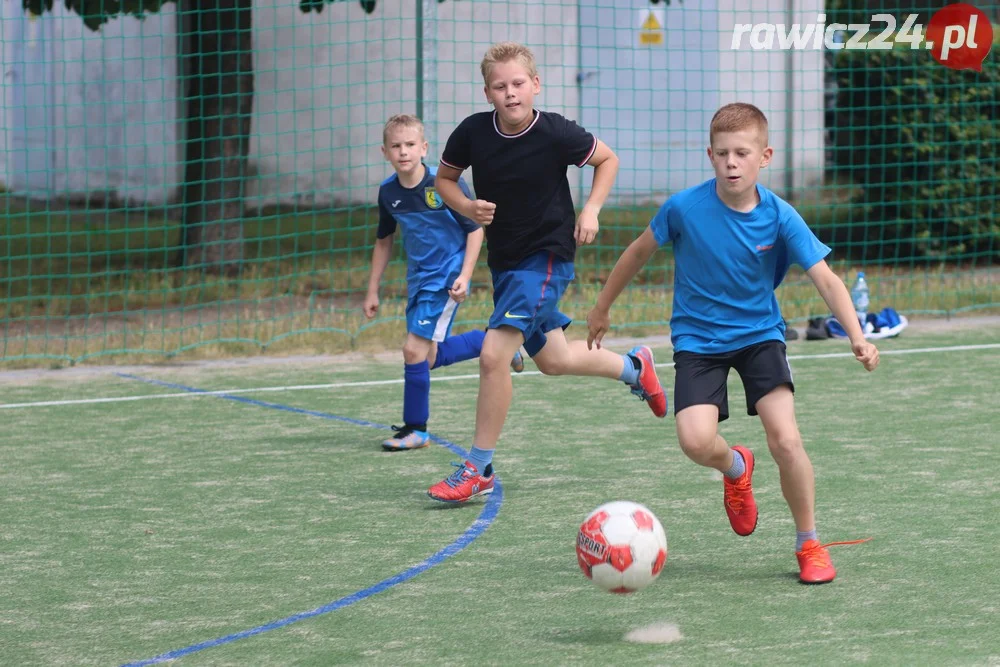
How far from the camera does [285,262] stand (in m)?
12.7

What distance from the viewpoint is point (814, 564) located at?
434 centimetres

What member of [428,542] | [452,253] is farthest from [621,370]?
[428,542]

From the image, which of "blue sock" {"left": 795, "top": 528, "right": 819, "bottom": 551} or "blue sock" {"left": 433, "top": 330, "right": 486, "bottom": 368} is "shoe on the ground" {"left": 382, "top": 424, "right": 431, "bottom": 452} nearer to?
"blue sock" {"left": 433, "top": 330, "right": 486, "bottom": 368}

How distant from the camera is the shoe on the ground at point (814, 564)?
14.2 ft

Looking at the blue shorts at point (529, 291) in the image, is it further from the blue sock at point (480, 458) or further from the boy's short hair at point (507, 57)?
the boy's short hair at point (507, 57)

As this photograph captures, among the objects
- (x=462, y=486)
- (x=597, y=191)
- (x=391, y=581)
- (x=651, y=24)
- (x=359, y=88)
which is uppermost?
(x=651, y=24)

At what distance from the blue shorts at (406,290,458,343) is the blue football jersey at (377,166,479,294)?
0.14ft

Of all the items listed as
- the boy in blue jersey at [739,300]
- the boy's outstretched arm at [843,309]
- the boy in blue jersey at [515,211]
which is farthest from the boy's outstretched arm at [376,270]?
the boy's outstretched arm at [843,309]

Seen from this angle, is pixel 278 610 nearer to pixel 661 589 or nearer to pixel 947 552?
pixel 661 589

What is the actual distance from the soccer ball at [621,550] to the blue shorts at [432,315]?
263cm

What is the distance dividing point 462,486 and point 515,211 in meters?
1.08

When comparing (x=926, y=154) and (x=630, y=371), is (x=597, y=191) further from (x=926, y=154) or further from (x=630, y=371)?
(x=926, y=154)

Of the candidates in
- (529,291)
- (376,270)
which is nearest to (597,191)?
(529,291)

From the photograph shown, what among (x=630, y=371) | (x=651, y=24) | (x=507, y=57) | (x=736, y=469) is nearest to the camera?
(x=736, y=469)
